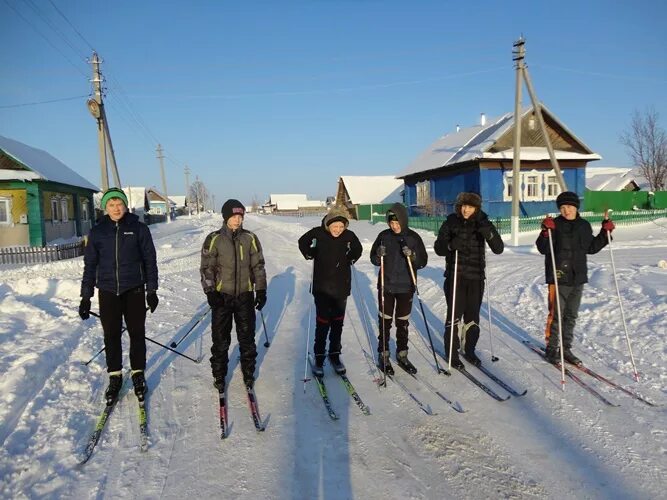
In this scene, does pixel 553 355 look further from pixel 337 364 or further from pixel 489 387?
pixel 337 364

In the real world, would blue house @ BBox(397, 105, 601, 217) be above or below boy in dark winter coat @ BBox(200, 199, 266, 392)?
above

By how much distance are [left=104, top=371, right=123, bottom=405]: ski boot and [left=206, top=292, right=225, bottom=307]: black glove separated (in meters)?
1.15

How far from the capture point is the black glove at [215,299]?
183 inches

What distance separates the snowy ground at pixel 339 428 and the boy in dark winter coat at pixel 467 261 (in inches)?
17.6

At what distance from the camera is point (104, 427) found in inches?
154

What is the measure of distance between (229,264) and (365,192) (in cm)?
4606

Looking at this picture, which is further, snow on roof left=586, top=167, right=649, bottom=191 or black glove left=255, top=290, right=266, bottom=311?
snow on roof left=586, top=167, right=649, bottom=191

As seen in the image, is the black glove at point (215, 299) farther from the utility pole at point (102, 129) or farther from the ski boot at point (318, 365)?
the utility pole at point (102, 129)

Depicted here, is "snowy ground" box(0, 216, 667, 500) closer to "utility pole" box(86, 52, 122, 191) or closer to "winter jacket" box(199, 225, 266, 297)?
"winter jacket" box(199, 225, 266, 297)

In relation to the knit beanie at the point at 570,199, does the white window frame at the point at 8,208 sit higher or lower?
higher

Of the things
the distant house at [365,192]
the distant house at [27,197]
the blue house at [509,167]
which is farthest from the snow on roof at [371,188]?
the distant house at [27,197]

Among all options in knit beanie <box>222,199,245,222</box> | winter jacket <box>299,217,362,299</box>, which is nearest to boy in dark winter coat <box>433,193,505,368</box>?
winter jacket <box>299,217,362,299</box>

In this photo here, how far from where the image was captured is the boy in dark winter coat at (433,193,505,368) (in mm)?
5320

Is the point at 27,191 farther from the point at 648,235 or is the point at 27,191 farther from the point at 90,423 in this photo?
the point at 648,235
